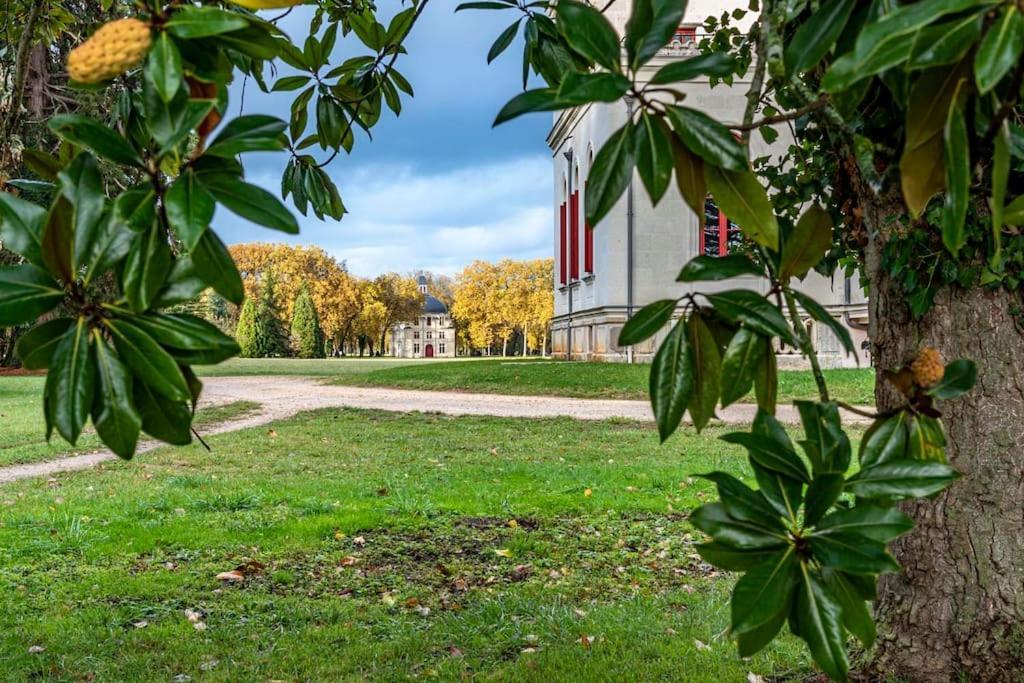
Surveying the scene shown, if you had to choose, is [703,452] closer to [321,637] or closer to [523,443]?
[523,443]

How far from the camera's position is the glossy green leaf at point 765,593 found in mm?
600

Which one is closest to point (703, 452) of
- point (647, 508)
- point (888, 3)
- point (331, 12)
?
point (647, 508)

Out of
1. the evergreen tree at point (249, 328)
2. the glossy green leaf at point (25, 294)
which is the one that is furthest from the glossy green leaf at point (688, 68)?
the evergreen tree at point (249, 328)

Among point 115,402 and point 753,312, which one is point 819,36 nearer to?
point 753,312

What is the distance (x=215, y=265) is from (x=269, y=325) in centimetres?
3963

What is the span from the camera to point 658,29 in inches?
24.3

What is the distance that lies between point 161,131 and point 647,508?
445cm

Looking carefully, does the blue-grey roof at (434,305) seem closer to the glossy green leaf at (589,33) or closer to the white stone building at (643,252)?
the white stone building at (643,252)

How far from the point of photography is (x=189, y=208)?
577 mm

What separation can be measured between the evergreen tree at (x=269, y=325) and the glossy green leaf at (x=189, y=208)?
127 ft

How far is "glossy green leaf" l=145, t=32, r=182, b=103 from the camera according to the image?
1.88 feet

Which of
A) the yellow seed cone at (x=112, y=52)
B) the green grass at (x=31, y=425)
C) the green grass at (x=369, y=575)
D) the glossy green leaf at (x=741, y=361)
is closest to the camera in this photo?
the yellow seed cone at (x=112, y=52)

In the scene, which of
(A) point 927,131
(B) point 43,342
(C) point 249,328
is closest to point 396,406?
(B) point 43,342

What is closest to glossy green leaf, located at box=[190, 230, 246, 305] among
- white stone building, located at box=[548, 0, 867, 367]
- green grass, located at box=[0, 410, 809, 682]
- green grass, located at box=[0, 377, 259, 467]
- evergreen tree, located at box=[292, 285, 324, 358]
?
green grass, located at box=[0, 410, 809, 682]
